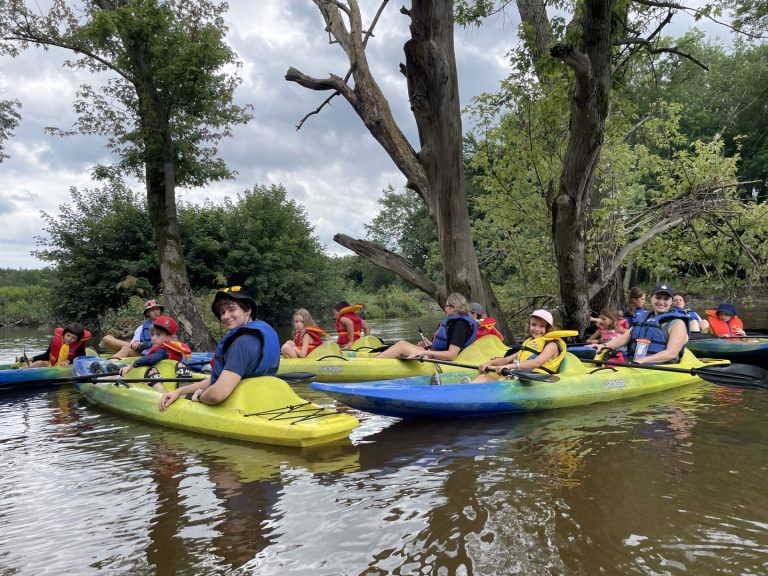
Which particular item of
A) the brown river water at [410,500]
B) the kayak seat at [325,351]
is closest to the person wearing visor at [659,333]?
the brown river water at [410,500]

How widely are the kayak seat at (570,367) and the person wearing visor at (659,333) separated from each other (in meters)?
0.88

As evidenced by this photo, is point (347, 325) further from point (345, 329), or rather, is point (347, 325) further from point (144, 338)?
point (144, 338)

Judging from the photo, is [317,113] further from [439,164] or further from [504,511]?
[504,511]

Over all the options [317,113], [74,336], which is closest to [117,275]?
[74,336]

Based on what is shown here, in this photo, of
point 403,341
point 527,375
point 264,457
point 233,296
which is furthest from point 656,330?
point 233,296

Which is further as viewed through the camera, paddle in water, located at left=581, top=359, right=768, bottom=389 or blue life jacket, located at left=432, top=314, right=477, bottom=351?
blue life jacket, located at left=432, top=314, right=477, bottom=351

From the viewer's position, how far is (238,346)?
15.5ft

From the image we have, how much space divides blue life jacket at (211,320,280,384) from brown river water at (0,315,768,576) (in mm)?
648

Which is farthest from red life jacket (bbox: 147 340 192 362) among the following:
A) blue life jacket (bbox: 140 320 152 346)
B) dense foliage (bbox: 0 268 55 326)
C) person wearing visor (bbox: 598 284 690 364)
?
dense foliage (bbox: 0 268 55 326)

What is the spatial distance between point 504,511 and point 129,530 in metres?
2.21

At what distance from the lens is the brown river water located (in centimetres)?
292

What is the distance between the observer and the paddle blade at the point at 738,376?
5414 millimetres

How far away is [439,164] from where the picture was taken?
8633mm

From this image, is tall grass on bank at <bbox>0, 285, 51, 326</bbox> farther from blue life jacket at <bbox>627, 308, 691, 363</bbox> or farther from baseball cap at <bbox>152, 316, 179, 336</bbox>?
blue life jacket at <bbox>627, 308, 691, 363</bbox>
